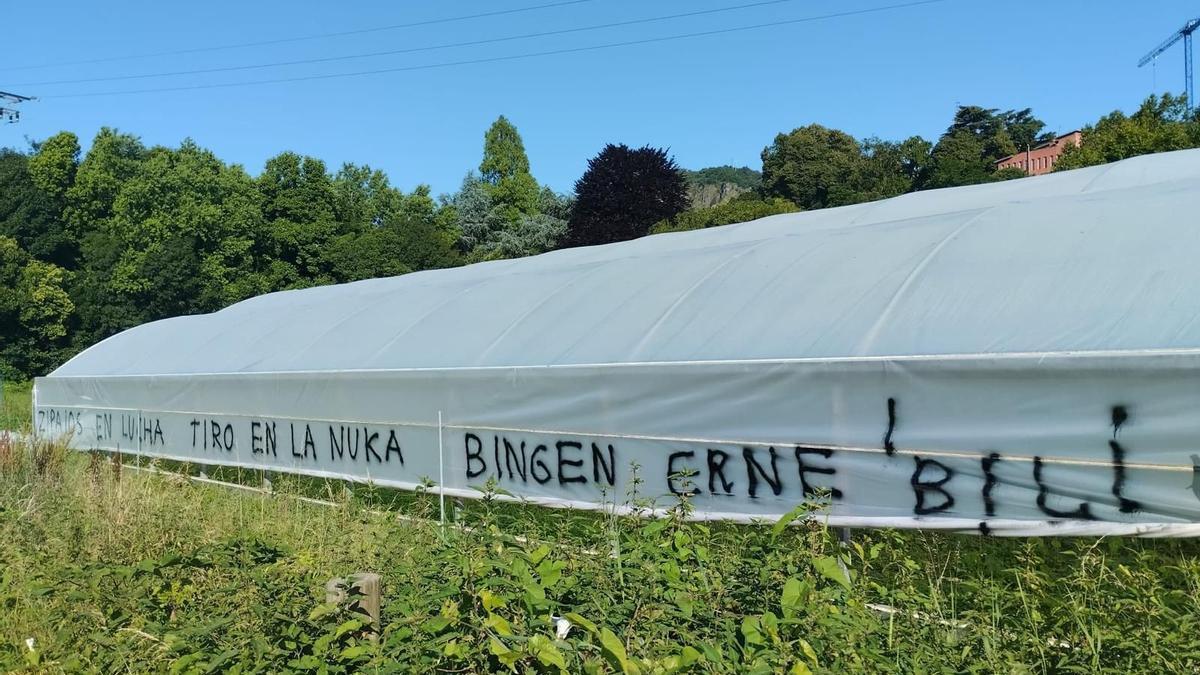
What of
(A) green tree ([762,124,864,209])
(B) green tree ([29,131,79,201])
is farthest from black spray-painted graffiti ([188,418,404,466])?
(A) green tree ([762,124,864,209])

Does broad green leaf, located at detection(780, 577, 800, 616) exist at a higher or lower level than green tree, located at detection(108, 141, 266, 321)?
lower

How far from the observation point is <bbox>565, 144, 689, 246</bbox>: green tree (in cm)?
4278

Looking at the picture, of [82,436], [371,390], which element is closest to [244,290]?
[82,436]

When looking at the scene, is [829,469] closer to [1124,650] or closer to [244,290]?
[1124,650]

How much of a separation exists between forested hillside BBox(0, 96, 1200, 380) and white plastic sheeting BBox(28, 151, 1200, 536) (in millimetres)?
26433

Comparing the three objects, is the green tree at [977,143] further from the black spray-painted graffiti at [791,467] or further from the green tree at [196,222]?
the black spray-painted graffiti at [791,467]

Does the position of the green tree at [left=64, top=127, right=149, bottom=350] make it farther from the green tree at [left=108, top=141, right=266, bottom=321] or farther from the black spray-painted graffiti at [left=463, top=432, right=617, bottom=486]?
the black spray-painted graffiti at [left=463, top=432, right=617, bottom=486]

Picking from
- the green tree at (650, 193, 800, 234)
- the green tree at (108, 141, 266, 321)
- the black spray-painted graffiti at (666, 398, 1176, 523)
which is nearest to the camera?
the black spray-painted graffiti at (666, 398, 1176, 523)

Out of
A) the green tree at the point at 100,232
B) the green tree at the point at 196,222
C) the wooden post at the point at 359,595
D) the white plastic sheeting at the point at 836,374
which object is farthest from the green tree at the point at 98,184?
the wooden post at the point at 359,595

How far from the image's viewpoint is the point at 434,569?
3.90 metres

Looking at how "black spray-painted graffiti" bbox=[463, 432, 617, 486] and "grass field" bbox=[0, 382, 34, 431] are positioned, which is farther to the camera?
"grass field" bbox=[0, 382, 34, 431]

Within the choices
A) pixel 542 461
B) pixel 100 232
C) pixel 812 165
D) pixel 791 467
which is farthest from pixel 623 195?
pixel 791 467

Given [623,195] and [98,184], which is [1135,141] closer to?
[623,195]

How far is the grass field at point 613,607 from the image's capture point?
297 cm
